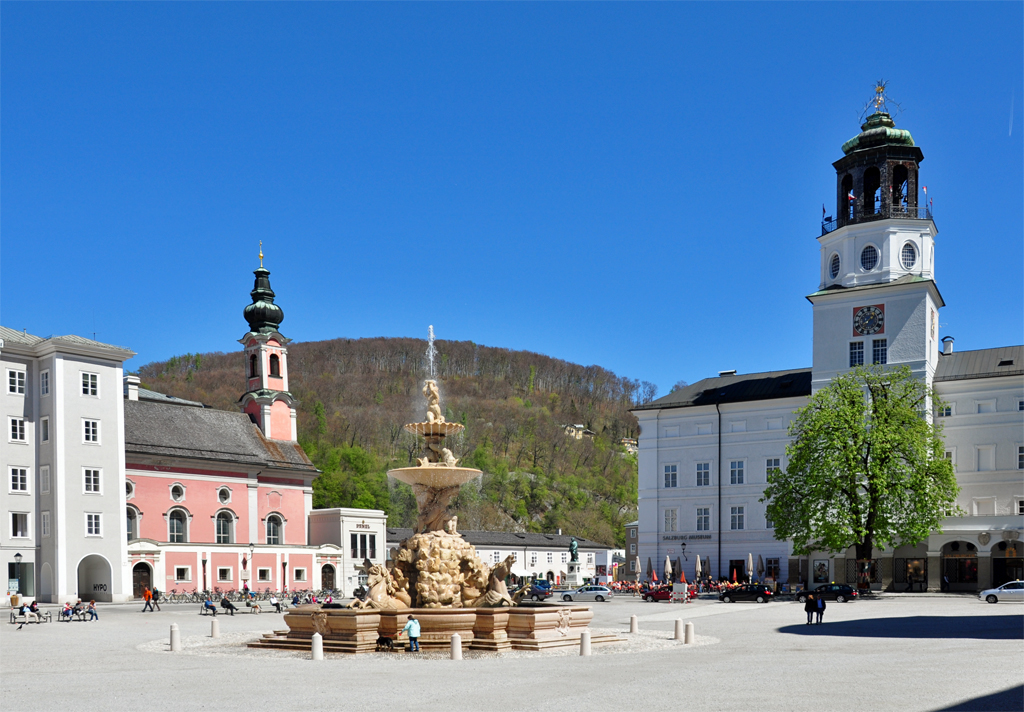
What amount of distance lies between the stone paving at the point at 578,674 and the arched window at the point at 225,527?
39487mm

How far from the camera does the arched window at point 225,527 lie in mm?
69875

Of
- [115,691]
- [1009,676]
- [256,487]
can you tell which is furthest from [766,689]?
[256,487]

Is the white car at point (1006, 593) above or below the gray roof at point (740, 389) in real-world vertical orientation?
below

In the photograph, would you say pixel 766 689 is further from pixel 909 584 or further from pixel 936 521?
pixel 909 584

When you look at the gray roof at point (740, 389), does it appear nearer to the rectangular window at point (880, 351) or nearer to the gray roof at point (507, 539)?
the rectangular window at point (880, 351)

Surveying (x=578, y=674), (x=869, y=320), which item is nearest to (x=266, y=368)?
(x=869, y=320)

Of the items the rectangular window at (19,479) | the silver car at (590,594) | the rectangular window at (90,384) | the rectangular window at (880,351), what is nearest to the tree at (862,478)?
the rectangular window at (880,351)

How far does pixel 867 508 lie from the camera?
5266cm

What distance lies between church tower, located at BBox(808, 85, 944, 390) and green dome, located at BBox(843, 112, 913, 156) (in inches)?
2.3

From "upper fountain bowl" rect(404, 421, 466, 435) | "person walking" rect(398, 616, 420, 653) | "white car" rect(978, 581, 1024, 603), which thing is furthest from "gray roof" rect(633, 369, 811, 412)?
"person walking" rect(398, 616, 420, 653)

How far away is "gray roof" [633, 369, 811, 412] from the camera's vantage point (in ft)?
223

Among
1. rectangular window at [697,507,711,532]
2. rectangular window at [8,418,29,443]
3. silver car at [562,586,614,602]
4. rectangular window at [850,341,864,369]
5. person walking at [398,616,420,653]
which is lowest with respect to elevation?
silver car at [562,586,614,602]

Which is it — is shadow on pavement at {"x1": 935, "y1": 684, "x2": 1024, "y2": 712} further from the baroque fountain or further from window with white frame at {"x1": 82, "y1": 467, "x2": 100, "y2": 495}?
window with white frame at {"x1": 82, "y1": 467, "x2": 100, "y2": 495}

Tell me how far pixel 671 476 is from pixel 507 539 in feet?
96.5
